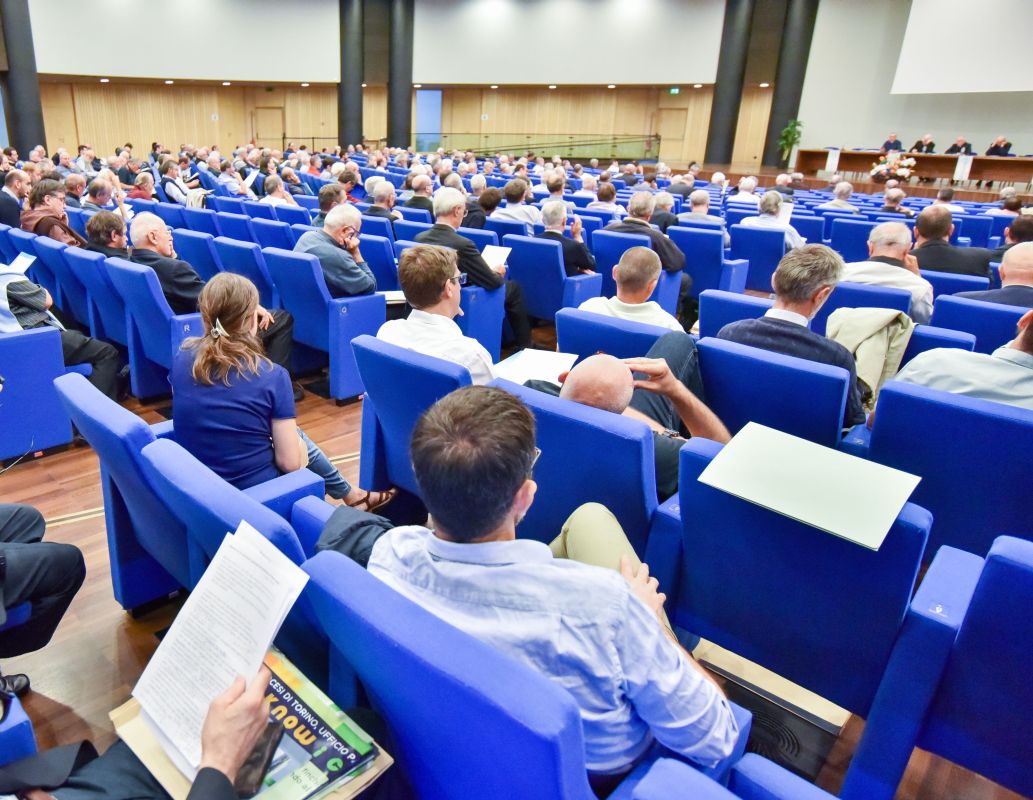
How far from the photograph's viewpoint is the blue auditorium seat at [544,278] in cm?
509

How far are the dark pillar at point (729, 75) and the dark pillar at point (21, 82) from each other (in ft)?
49.2

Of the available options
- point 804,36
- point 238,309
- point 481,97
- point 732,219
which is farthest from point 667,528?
point 481,97

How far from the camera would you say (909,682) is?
1.49 meters

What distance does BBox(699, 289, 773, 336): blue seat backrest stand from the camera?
3166 mm

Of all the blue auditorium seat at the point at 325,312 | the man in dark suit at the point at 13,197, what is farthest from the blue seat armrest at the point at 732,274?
the man in dark suit at the point at 13,197

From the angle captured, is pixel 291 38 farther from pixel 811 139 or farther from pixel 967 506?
pixel 967 506

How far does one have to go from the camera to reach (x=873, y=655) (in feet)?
5.39

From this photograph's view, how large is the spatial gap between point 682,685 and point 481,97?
23354 mm

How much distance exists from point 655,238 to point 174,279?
130 inches

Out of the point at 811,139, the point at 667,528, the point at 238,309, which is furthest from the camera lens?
the point at 811,139

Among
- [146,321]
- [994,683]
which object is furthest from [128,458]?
[146,321]

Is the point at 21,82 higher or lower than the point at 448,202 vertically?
higher

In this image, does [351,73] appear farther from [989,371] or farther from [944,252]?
[989,371]

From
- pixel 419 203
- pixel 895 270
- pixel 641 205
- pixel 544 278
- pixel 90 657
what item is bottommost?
pixel 90 657
